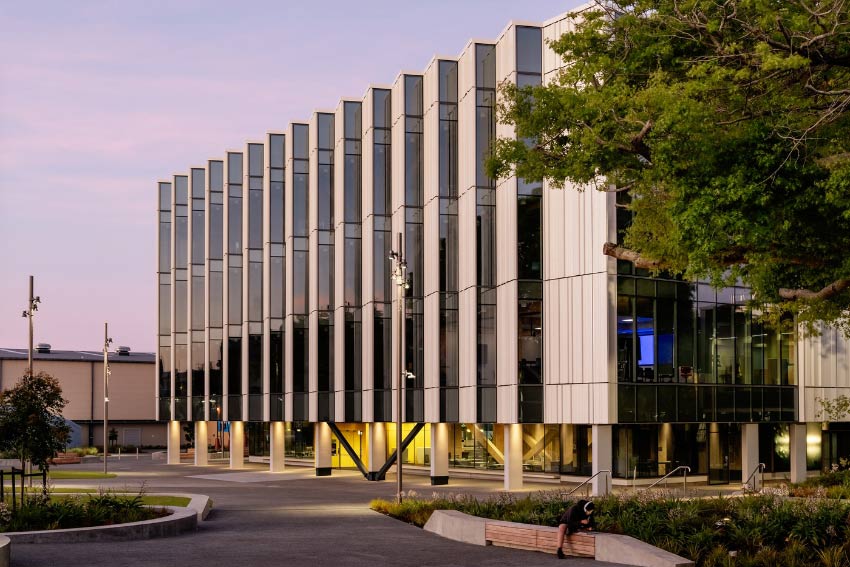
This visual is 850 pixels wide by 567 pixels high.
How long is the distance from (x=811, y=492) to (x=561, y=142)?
15658mm

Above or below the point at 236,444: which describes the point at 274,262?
above

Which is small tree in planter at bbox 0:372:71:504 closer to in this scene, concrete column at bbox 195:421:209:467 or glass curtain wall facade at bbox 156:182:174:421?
concrete column at bbox 195:421:209:467

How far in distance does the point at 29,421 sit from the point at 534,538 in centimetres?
1397

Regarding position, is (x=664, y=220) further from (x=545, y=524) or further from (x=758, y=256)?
(x=545, y=524)

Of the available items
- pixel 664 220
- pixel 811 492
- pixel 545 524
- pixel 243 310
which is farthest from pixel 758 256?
pixel 243 310

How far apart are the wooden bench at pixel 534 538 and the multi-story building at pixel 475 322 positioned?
40.3ft

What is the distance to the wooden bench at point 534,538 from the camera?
21641 millimetres

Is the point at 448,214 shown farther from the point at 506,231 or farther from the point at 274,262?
the point at 274,262

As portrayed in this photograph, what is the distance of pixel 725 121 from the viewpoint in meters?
20.6

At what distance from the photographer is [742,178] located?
2012 cm

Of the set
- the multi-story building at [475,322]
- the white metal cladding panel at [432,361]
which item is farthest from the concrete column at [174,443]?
the white metal cladding panel at [432,361]

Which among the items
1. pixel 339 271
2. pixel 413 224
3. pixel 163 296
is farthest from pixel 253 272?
pixel 413 224

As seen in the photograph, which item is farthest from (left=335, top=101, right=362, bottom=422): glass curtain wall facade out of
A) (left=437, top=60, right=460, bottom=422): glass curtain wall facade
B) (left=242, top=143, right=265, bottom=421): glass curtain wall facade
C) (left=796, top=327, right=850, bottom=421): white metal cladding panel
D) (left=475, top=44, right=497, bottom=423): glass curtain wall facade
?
(left=796, top=327, right=850, bottom=421): white metal cladding panel

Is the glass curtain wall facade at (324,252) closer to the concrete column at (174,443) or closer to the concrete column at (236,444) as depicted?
the concrete column at (236,444)
